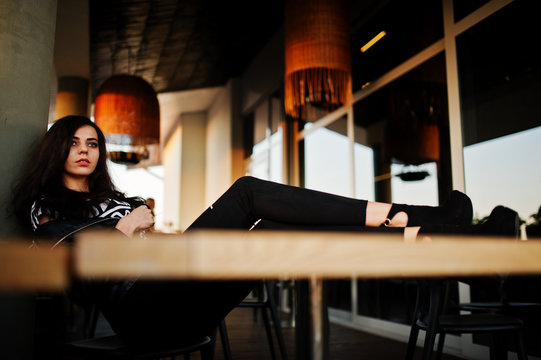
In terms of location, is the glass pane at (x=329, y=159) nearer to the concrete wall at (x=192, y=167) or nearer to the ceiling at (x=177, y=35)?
the ceiling at (x=177, y=35)

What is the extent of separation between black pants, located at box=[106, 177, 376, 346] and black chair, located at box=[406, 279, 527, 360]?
400 mm

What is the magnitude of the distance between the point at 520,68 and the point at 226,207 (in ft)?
5.99

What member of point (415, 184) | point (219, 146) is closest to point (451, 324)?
point (415, 184)

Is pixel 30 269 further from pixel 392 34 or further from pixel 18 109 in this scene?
pixel 392 34

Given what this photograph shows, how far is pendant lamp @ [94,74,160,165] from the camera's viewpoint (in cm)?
333

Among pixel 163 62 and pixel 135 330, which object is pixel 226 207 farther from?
pixel 163 62

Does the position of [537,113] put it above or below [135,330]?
above

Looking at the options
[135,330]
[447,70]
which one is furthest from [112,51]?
[135,330]

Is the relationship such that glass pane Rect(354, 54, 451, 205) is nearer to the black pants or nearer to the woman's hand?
the black pants

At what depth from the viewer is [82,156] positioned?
1718mm

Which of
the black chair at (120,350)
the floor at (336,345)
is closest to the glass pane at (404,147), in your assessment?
the floor at (336,345)

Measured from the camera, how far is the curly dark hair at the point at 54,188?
4.80 ft

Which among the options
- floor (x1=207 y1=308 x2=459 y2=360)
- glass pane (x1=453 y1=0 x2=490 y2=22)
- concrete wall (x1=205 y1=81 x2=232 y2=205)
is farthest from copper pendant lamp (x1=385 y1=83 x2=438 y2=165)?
concrete wall (x1=205 y1=81 x2=232 y2=205)

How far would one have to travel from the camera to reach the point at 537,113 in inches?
86.7
